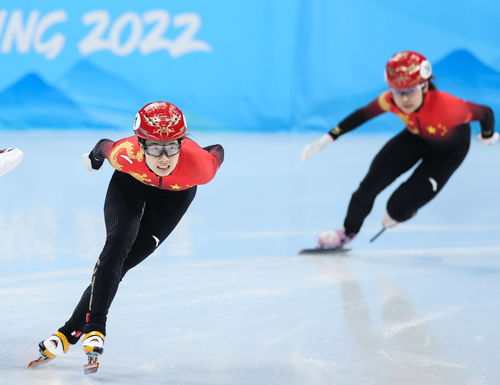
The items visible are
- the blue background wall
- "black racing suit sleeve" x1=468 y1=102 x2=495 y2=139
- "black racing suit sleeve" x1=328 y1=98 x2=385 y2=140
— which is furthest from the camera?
the blue background wall

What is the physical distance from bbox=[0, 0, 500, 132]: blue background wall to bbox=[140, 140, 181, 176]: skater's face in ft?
25.9

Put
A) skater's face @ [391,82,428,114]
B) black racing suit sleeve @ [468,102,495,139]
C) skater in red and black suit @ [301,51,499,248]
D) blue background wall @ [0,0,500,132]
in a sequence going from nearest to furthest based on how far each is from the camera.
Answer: skater's face @ [391,82,428,114] → skater in red and black suit @ [301,51,499,248] → black racing suit sleeve @ [468,102,495,139] → blue background wall @ [0,0,500,132]

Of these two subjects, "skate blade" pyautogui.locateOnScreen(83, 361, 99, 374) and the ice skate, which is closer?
"skate blade" pyautogui.locateOnScreen(83, 361, 99, 374)

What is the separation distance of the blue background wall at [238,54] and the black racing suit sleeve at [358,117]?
231 inches

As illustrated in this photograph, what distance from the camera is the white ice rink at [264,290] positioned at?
3283 millimetres

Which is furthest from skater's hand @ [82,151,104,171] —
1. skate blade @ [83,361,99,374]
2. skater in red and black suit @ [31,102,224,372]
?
skate blade @ [83,361,99,374]

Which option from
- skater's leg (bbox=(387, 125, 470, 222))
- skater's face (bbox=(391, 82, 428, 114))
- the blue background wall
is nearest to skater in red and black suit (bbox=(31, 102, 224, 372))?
skater's face (bbox=(391, 82, 428, 114))

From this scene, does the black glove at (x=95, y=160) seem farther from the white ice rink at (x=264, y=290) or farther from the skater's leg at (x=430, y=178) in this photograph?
the skater's leg at (x=430, y=178)

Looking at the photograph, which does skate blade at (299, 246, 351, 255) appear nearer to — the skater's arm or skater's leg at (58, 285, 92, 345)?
the skater's arm

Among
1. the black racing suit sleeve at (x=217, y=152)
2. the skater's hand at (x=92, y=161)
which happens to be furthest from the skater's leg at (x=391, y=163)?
the skater's hand at (x=92, y=161)

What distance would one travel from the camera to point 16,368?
127 inches

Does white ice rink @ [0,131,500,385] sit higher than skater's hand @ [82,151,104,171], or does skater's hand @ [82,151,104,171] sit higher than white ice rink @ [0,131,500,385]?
skater's hand @ [82,151,104,171]

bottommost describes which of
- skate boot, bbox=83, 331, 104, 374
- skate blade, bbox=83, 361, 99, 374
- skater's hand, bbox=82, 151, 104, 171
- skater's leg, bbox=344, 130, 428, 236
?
skater's leg, bbox=344, 130, 428, 236

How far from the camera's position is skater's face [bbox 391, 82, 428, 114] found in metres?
4.71
